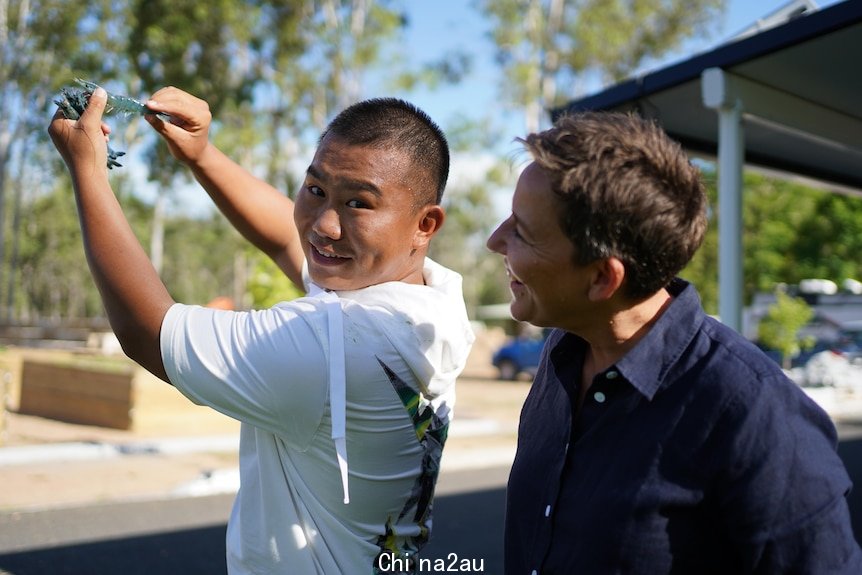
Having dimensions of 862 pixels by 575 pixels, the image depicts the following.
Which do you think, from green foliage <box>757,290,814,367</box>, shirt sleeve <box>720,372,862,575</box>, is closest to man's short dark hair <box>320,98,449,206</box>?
shirt sleeve <box>720,372,862,575</box>

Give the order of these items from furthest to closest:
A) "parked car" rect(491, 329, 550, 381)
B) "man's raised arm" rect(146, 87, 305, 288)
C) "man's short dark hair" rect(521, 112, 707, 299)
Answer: "parked car" rect(491, 329, 550, 381) → "man's raised arm" rect(146, 87, 305, 288) → "man's short dark hair" rect(521, 112, 707, 299)

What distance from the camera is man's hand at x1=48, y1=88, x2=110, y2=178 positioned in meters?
1.54

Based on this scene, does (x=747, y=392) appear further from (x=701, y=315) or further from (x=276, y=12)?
(x=276, y=12)

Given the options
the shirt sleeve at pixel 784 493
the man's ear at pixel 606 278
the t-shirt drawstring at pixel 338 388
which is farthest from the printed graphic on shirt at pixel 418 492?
the shirt sleeve at pixel 784 493

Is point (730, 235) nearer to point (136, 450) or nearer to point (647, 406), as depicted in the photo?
point (647, 406)

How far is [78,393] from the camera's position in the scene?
11.6 meters

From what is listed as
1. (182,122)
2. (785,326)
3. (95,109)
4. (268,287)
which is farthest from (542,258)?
(785,326)

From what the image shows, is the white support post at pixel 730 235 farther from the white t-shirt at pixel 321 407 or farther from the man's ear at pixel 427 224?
the white t-shirt at pixel 321 407

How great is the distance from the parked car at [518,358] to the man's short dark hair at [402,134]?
21.2 meters

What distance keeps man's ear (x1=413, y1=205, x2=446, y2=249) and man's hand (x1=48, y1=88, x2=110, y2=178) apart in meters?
0.68

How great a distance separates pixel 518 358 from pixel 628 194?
22303 mm

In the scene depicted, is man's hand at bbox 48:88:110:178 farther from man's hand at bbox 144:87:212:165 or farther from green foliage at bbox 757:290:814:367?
green foliage at bbox 757:290:814:367

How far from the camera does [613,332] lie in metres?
1.60

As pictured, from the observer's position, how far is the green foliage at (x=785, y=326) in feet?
69.0
